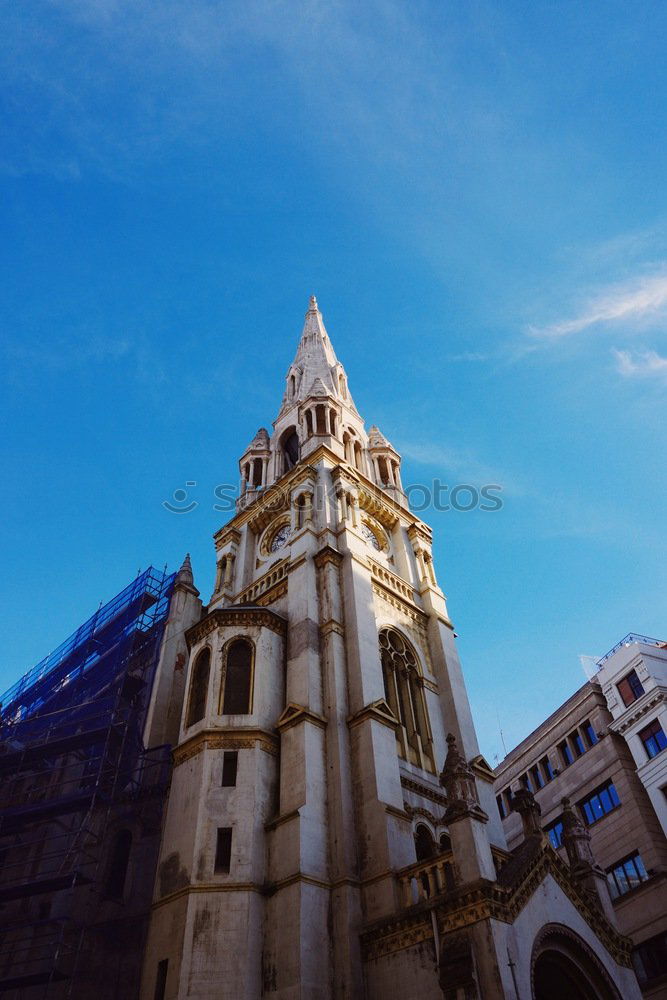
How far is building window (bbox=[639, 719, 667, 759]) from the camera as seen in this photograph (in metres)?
34.2

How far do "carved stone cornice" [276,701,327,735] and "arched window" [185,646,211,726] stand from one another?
124 inches

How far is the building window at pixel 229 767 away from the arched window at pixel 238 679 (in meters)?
1.67

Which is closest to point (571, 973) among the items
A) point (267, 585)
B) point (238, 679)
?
point (238, 679)

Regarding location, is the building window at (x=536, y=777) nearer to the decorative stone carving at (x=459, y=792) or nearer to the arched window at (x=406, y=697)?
the arched window at (x=406, y=697)

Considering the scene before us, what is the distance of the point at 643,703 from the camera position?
35375 mm

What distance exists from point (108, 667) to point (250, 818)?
16565 millimetres

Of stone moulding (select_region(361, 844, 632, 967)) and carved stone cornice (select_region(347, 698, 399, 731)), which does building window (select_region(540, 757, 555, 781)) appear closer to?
stone moulding (select_region(361, 844, 632, 967))

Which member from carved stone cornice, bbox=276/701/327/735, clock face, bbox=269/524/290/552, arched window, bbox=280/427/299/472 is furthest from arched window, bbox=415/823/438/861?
arched window, bbox=280/427/299/472

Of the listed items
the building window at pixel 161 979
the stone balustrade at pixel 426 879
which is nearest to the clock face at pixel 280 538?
the stone balustrade at pixel 426 879

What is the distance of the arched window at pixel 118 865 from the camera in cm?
2672

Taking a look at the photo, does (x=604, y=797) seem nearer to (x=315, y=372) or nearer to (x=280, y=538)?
(x=280, y=538)

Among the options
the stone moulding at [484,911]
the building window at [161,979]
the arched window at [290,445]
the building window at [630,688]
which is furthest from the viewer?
the arched window at [290,445]

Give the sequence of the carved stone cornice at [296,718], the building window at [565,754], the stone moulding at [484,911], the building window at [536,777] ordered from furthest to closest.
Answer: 1. the building window at [536,777]
2. the building window at [565,754]
3. the carved stone cornice at [296,718]
4. the stone moulding at [484,911]

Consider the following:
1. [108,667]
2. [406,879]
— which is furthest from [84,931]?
[108,667]
